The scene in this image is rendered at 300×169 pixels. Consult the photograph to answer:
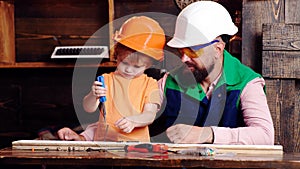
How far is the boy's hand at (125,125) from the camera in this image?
2087 millimetres

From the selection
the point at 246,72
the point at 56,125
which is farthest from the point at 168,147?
the point at 56,125

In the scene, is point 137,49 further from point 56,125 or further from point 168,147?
point 56,125

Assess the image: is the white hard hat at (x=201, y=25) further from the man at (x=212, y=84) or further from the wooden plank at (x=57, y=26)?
the wooden plank at (x=57, y=26)

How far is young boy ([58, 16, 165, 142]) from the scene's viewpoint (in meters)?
2.14

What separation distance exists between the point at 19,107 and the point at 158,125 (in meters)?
1.03

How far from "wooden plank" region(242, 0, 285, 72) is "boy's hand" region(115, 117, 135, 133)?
58cm

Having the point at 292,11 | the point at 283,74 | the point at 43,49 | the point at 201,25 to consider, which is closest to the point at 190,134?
the point at 201,25

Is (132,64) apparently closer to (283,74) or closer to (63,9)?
(283,74)

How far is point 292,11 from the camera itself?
2318 millimetres

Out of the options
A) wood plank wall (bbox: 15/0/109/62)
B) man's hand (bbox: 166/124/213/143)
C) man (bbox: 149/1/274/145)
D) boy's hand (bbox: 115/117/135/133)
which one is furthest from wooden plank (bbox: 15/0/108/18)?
man's hand (bbox: 166/124/213/143)

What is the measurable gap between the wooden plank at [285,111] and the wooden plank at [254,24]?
108 millimetres

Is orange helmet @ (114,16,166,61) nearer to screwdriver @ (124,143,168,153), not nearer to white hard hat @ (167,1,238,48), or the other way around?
white hard hat @ (167,1,238,48)

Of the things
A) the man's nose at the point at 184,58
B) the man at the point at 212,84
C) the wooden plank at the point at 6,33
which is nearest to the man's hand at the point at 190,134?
the man at the point at 212,84

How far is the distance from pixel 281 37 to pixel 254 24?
0.13 meters
